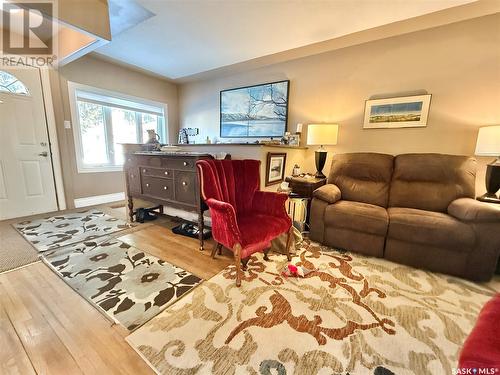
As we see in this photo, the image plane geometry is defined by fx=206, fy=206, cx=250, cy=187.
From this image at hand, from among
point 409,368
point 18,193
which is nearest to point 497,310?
point 409,368

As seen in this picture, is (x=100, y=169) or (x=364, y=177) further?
(x=100, y=169)

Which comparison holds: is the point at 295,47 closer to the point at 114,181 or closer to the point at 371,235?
the point at 371,235

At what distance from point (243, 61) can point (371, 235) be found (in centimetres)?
317

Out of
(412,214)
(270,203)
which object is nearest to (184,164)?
(270,203)

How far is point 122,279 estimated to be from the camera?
1.63 m

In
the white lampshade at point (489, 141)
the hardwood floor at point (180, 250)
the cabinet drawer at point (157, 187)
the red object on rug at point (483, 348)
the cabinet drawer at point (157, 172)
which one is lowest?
the hardwood floor at point (180, 250)

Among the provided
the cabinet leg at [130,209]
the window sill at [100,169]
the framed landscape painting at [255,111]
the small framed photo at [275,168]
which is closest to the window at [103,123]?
the window sill at [100,169]

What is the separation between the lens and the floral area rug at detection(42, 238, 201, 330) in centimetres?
134

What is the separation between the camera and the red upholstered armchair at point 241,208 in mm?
1574

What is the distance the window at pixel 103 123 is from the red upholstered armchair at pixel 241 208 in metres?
2.10

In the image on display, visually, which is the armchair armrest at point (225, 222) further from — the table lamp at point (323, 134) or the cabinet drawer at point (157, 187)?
the table lamp at point (323, 134)

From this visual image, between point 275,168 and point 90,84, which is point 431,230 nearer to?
point 275,168

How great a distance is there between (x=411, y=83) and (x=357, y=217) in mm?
1872

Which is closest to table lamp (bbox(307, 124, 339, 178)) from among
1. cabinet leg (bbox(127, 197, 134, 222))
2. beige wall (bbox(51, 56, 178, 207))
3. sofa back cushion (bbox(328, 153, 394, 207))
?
sofa back cushion (bbox(328, 153, 394, 207))
